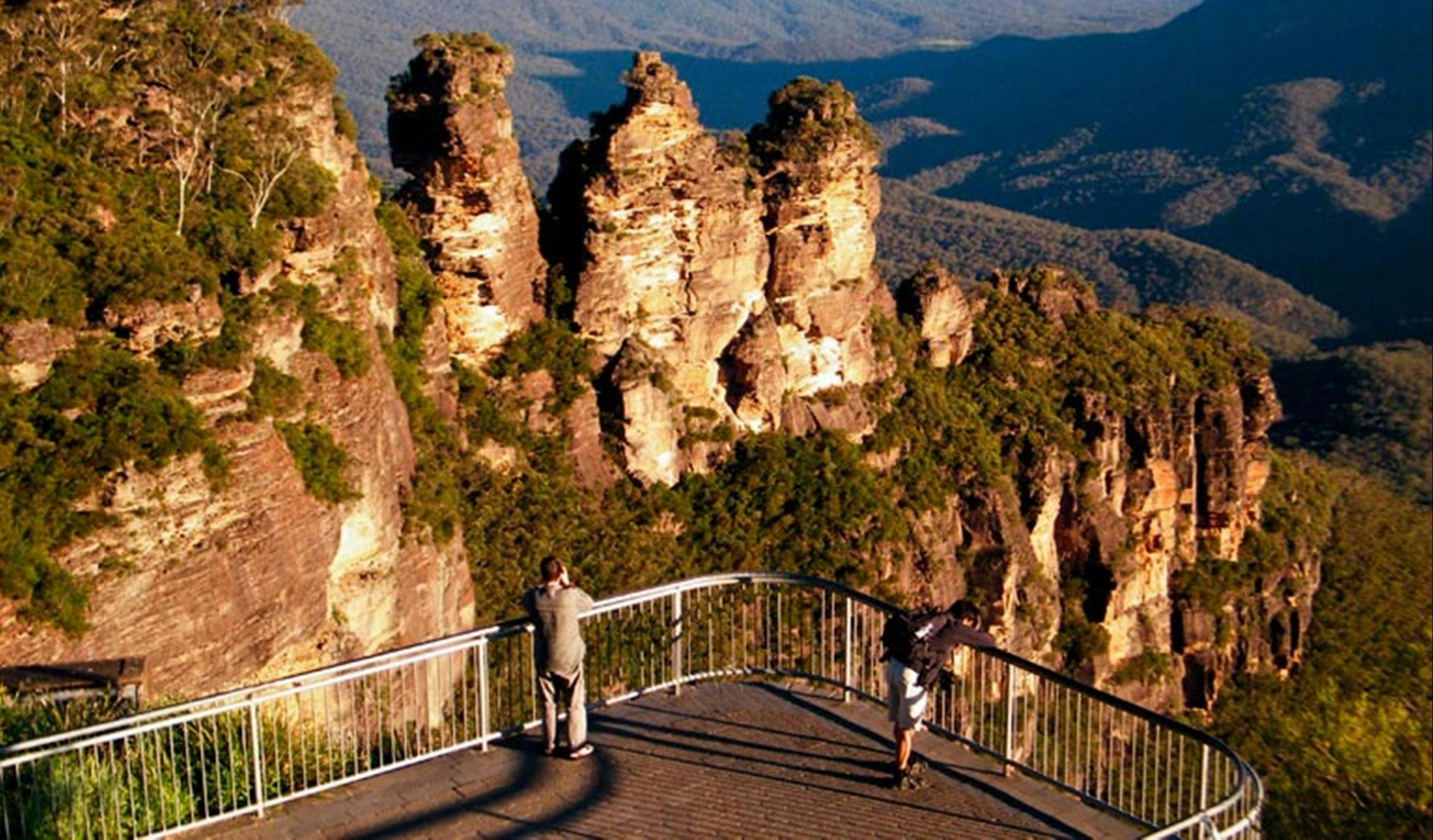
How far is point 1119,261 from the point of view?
6540 inches

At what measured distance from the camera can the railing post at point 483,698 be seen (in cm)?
1538

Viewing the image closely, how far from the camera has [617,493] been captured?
43.8 meters

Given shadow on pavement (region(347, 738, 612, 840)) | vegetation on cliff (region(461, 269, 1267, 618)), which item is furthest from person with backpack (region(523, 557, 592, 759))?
vegetation on cliff (region(461, 269, 1267, 618))

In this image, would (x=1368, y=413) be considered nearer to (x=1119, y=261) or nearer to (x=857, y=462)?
(x=1119, y=261)

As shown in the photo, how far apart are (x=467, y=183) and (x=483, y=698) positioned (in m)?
26.7

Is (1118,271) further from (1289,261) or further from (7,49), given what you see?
(7,49)

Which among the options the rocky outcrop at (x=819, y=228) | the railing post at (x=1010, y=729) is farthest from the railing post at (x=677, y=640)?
the rocky outcrop at (x=819, y=228)

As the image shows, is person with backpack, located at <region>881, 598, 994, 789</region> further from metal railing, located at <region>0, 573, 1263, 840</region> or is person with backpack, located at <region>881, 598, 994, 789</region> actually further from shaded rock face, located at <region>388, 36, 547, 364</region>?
shaded rock face, located at <region>388, 36, 547, 364</region>

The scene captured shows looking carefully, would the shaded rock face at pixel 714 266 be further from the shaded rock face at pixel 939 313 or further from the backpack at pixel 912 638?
the backpack at pixel 912 638

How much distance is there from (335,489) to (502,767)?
13404 millimetres

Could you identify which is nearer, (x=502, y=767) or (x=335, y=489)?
(x=502, y=767)

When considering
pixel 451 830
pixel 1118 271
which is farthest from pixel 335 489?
pixel 1118 271

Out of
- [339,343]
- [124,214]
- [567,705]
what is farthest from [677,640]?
[124,214]

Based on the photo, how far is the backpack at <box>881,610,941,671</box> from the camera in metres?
15.0
